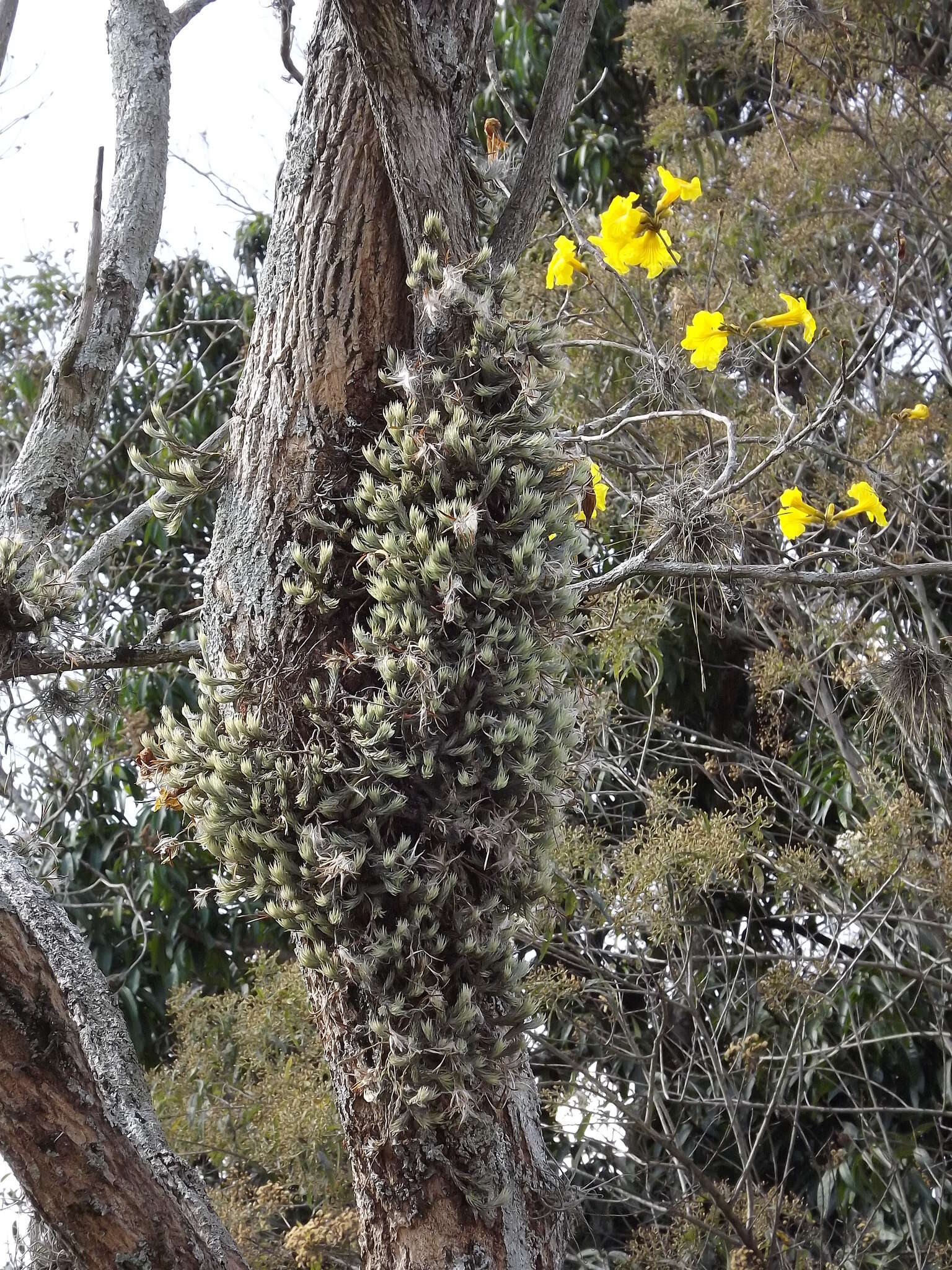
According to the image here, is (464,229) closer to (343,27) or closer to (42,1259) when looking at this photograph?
(343,27)

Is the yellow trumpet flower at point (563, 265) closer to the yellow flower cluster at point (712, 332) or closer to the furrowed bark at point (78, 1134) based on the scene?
the yellow flower cluster at point (712, 332)

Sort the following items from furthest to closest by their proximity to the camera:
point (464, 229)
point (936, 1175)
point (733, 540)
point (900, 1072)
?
point (900, 1072)
point (936, 1175)
point (733, 540)
point (464, 229)

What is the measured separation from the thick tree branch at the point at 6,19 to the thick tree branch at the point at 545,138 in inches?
28.5

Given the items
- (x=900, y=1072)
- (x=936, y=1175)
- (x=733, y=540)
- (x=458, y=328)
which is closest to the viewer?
(x=458, y=328)

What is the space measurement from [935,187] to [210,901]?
319 centimetres

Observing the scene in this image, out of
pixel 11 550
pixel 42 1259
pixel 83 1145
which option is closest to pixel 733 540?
pixel 11 550

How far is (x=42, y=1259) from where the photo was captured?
5.77ft

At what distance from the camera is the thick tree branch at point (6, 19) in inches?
60.9

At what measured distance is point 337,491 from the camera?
1.40 metres

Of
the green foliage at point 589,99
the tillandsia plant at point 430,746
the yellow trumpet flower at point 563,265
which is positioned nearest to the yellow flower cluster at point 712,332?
the yellow trumpet flower at point 563,265

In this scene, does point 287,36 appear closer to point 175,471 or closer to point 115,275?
point 115,275

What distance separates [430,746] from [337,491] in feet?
1.16

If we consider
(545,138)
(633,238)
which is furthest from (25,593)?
(633,238)

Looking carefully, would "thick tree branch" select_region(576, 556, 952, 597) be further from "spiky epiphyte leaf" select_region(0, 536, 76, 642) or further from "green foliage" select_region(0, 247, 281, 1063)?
"green foliage" select_region(0, 247, 281, 1063)
